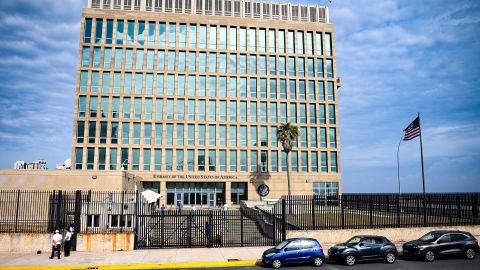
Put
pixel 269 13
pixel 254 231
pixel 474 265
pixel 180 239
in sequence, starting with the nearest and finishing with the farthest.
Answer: pixel 474 265 < pixel 180 239 < pixel 254 231 < pixel 269 13

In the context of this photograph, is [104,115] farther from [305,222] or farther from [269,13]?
[305,222]

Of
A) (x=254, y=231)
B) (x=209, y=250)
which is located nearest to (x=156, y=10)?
(x=254, y=231)

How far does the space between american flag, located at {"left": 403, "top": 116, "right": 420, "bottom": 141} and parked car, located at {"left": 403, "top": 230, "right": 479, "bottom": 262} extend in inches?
753

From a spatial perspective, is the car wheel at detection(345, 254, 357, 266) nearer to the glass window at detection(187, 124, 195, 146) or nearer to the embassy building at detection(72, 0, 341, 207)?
the embassy building at detection(72, 0, 341, 207)

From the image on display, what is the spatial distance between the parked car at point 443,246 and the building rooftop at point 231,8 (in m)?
51.4

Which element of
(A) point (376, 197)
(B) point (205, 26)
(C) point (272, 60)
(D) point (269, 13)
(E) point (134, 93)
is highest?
(D) point (269, 13)

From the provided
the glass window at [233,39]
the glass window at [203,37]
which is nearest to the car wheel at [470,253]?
the glass window at [233,39]

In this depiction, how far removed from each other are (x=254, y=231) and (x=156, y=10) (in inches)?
1799

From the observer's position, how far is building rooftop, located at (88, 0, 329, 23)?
5972 centimetres

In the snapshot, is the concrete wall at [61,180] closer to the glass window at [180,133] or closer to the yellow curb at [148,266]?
the yellow curb at [148,266]

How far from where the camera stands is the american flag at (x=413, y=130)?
121 ft

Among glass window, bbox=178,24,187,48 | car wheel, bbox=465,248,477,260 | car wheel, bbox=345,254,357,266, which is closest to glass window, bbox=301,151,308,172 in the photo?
glass window, bbox=178,24,187,48

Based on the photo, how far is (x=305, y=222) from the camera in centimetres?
2603

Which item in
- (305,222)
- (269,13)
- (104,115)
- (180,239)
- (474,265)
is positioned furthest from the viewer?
(269,13)
